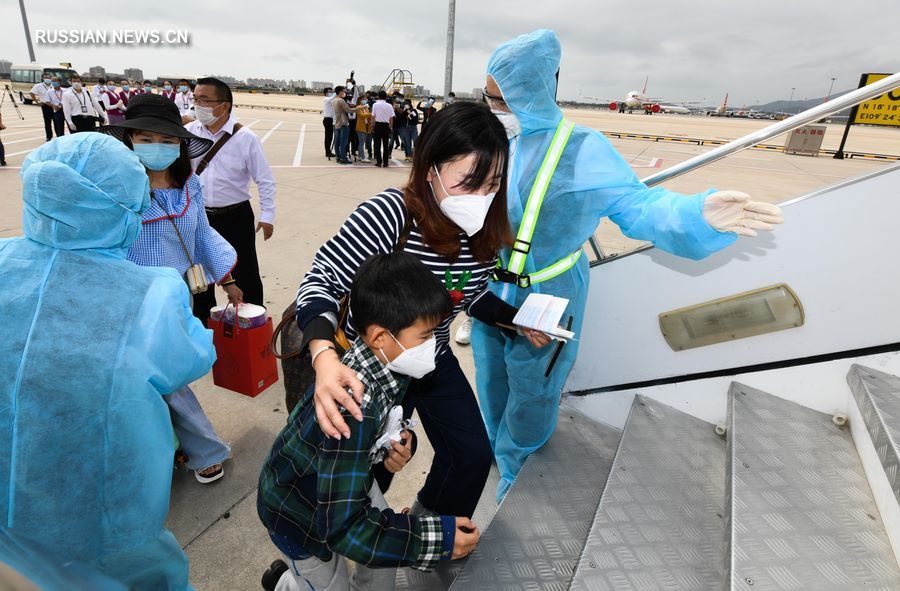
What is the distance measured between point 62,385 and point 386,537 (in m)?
0.81

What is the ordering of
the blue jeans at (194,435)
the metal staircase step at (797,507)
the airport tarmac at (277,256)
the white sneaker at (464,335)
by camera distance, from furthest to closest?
the white sneaker at (464,335) < the blue jeans at (194,435) < the airport tarmac at (277,256) < the metal staircase step at (797,507)

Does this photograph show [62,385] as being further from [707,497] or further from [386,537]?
[707,497]

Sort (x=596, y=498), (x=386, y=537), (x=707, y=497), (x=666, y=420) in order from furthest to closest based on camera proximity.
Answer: (x=666, y=420) < (x=596, y=498) < (x=707, y=497) < (x=386, y=537)

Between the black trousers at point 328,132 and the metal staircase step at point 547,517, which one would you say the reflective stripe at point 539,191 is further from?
the black trousers at point 328,132

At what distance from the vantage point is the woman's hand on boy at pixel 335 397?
1.08 m

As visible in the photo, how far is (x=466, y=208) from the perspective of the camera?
1.53m

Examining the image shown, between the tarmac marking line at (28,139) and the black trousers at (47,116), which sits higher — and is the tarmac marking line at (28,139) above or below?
below

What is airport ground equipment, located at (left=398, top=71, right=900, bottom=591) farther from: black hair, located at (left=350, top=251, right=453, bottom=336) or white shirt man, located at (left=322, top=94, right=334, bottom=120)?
white shirt man, located at (left=322, top=94, right=334, bottom=120)

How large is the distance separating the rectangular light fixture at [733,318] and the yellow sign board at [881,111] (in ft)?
46.8

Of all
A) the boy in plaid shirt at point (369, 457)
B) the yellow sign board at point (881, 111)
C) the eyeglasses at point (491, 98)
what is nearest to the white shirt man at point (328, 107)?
the eyeglasses at point (491, 98)

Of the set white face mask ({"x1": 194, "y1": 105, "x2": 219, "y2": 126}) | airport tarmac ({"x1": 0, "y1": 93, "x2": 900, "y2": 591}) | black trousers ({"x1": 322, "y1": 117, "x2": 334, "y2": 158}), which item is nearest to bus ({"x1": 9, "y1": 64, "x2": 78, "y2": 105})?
airport tarmac ({"x1": 0, "y1": 93, "x2": 900, "y2": 591})

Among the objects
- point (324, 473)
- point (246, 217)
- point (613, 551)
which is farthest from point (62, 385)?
point (246, 217)

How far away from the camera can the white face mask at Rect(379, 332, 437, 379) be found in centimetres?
124

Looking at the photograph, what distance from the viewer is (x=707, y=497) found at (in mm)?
1849
